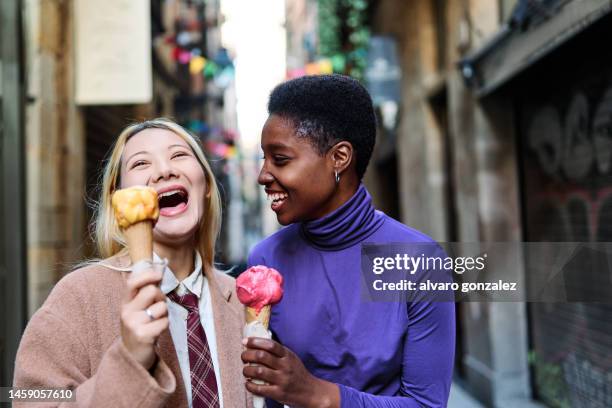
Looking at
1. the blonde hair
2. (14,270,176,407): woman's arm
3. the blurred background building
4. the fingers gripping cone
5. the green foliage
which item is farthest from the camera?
the green foliage

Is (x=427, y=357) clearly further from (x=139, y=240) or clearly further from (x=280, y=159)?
(x=139, y=240)

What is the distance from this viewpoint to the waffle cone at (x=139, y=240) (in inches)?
59.2

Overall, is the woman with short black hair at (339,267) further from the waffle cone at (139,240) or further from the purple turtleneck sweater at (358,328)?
the waffle cone at (139,240)

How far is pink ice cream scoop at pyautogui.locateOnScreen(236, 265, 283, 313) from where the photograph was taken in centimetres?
164

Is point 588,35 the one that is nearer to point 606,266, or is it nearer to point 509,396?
point 606,266

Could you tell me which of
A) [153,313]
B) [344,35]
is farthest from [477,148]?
[153,313]

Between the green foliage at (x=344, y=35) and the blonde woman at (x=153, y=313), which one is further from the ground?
the green foliage at (x=344, y=35)

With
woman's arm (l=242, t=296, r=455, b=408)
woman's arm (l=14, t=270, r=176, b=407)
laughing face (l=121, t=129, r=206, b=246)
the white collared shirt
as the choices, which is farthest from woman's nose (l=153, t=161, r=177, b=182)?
woman's arm (l=242, t=296, r=455, b=408)

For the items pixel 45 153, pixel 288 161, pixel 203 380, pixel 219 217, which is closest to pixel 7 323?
pixel 45 153

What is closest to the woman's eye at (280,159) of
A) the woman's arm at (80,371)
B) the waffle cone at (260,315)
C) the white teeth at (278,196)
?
the white teeth at (278,196)

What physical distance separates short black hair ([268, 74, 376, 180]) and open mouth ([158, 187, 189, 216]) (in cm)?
41

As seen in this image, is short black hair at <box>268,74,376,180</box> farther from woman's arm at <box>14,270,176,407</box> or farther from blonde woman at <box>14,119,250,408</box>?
woman's arm at <box>14,270,176,407</box>

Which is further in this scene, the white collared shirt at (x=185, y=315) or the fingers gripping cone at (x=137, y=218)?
the white collared shirt at (x=185, y=315)

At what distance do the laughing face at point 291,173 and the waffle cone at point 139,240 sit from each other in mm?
421
